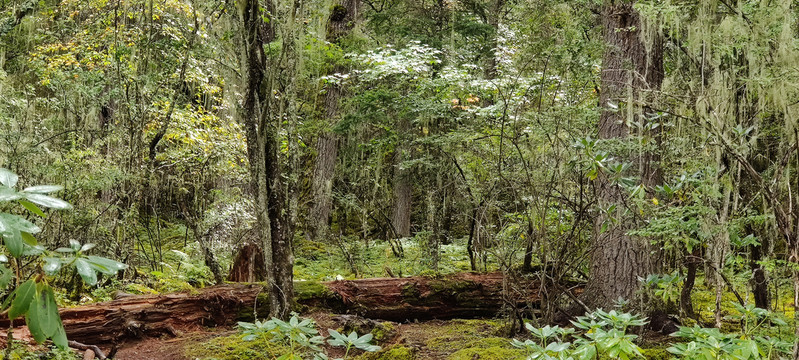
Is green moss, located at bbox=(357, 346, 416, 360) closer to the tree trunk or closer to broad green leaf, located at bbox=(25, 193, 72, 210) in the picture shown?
the tree trunk

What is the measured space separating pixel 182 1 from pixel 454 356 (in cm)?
877

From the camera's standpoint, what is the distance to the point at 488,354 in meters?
4.68

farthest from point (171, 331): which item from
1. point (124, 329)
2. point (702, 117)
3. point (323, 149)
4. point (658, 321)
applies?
point (323, 149)

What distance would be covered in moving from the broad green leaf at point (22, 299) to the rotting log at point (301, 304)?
3.80m

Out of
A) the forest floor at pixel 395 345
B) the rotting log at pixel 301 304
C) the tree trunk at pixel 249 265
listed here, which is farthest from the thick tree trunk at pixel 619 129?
the tree trunk at pixel 249 265

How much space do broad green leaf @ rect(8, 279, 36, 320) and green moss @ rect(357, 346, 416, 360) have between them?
342 cm

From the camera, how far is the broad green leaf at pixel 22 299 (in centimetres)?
143

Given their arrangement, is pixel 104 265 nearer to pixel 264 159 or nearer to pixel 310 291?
pixel 264 159

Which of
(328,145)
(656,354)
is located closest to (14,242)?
(656,354)

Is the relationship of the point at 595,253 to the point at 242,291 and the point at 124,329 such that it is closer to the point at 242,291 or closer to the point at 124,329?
the point at 242,291

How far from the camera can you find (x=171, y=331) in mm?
5578

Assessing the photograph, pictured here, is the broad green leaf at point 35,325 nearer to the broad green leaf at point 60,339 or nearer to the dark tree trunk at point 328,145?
the broad green leaf at point 60,339

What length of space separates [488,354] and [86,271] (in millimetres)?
3782

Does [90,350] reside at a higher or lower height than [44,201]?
lower
